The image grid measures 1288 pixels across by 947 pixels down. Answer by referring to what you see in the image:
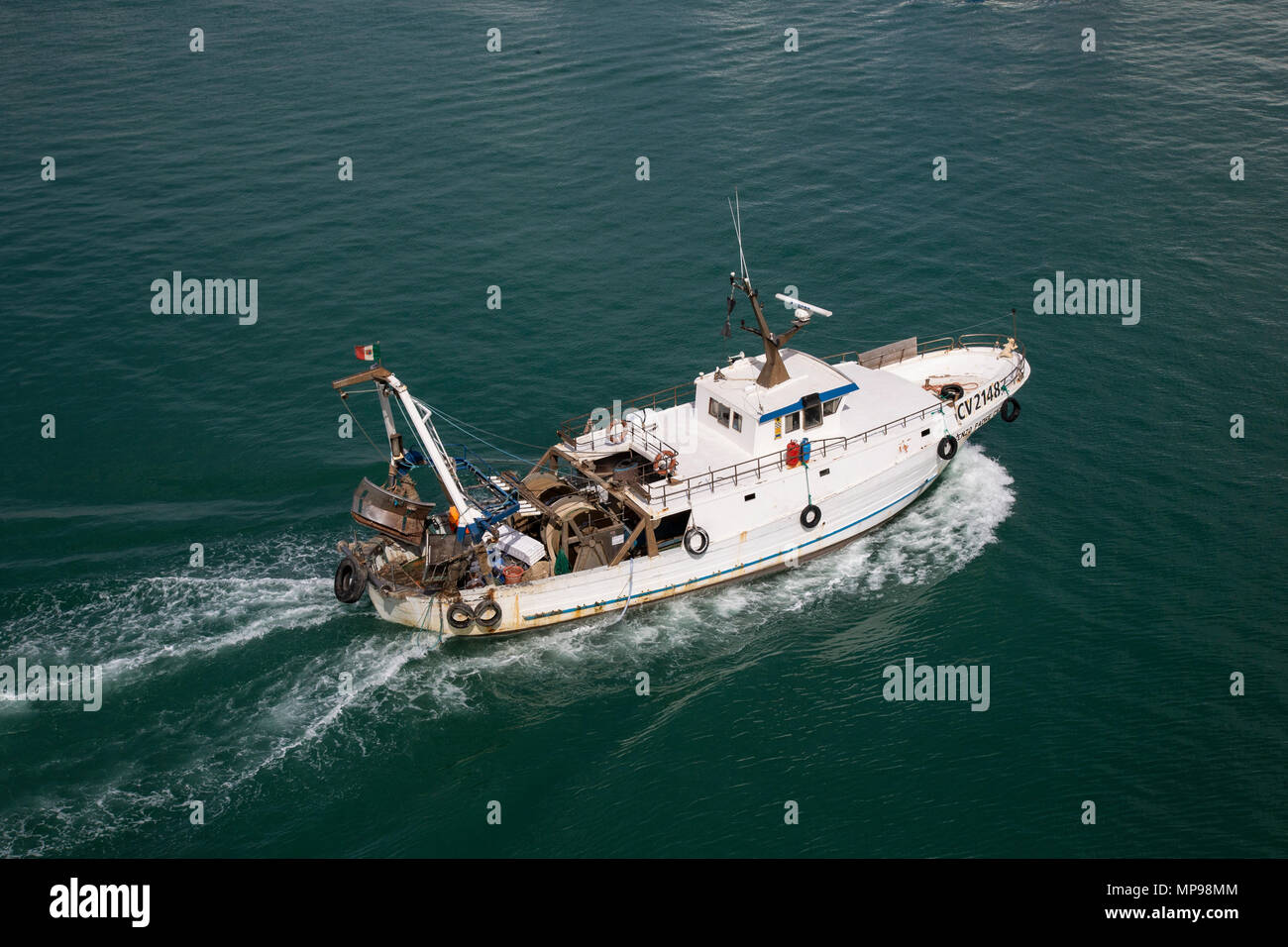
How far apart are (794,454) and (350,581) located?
51.6 ft

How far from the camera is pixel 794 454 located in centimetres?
4112

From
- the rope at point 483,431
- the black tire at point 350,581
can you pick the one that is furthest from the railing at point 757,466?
the black tire at point 350,581

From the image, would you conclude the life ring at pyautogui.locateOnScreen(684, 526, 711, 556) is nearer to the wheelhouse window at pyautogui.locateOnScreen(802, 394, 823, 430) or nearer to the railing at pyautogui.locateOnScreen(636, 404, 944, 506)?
the railing at pyautogui.locateOnScreen(636, 404, 944, 506)

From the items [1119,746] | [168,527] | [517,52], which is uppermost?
[517,52]

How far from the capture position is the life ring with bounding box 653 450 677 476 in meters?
40.6

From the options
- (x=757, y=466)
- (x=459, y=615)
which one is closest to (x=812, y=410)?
(x=757, y=466)

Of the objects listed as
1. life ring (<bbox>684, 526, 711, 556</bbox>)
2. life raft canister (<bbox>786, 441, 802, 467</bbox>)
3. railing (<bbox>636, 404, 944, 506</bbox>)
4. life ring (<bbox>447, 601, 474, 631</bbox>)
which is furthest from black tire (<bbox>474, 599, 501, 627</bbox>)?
life raft canister (<bbox>786, 441, 802, 467</bbox>)

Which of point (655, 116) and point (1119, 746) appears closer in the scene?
point (1119, 746)

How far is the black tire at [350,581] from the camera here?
37.8 m
